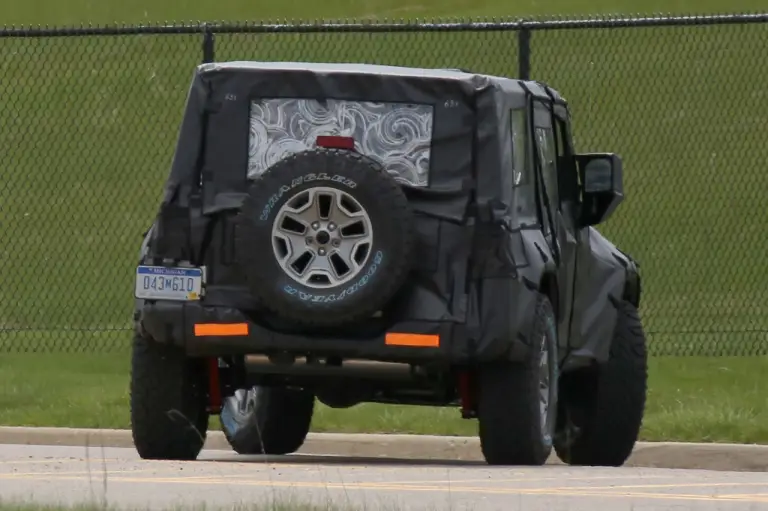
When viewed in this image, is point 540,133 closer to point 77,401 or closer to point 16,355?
point 77,401

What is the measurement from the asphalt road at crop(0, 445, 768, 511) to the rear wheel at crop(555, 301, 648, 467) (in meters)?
1.55

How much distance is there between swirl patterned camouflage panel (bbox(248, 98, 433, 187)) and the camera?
8.85 meters

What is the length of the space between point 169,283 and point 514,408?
1.56 m

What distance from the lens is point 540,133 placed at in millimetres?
9852

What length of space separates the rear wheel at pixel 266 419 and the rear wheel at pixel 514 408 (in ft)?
5.67

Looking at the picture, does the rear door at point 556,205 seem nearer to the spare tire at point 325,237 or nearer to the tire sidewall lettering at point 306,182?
the spare tire at point 325,237

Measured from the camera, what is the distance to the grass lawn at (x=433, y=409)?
38.3 feet

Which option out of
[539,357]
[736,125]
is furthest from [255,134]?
[736,125]

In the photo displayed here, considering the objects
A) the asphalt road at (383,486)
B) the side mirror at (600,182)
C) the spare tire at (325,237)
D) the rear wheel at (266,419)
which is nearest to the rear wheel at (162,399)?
the asphalt road at (383,486)

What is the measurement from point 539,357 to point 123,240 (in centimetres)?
1227

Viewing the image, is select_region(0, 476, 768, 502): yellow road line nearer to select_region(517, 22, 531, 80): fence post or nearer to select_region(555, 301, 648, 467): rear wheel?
select_region(555, 301, 648, 467): rear wheel

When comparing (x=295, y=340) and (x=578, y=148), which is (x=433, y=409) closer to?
(x=295, y=340)

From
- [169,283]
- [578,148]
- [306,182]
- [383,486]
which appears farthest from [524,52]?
[578,148]

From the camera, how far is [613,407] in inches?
412
